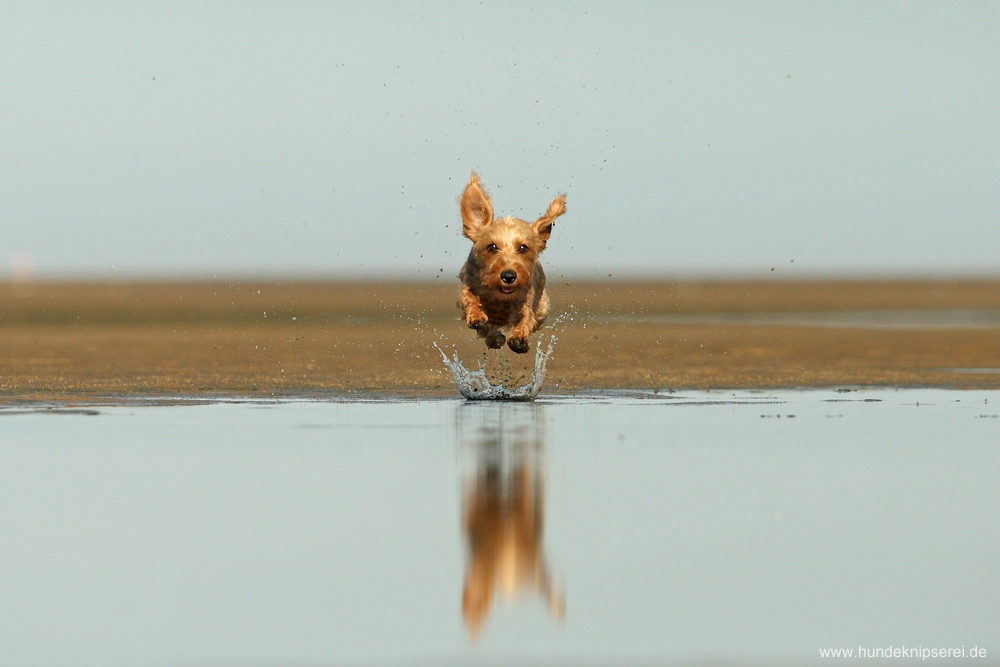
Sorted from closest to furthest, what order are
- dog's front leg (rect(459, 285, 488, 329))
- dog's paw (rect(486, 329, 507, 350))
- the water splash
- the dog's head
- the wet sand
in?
the dog's head → dog's front leg (rect(459, 285, 488, 329)) → dog's paw (rect(486, 329, 507, 350)) → the water splash → the wet sand

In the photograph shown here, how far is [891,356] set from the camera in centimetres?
2506

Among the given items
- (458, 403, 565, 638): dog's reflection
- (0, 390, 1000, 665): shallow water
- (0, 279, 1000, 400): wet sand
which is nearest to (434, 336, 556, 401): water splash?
(0, 279, 1000, 400): wet sand

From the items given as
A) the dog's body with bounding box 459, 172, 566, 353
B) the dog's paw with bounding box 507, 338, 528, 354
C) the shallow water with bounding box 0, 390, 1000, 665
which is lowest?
the shallow water with bounding box 0, 390, 1000, 665

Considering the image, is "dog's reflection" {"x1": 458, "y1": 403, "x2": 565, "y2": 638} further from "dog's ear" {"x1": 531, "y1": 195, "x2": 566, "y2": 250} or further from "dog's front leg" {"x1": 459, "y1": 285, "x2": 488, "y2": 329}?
"dog's ear" {"x1": 531, "y1": 195, "x2": 566, "y2": 250}

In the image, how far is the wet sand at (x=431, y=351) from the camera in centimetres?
Result: 1944

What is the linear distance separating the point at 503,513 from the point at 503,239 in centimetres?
641

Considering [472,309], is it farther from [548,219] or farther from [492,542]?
[492,542]

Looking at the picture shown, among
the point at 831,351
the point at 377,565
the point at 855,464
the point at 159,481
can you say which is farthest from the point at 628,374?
the point at 377,565

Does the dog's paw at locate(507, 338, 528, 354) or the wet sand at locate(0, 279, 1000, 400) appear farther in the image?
the wet sand at locate(0, 279, 1000, 400)

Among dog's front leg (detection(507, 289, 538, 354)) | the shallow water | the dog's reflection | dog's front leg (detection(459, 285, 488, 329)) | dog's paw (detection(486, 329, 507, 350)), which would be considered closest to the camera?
the shallow water

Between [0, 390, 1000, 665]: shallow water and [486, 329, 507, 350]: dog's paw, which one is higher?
[486, 329, 507, 350]: dog's paw

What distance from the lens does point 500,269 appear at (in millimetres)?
14836

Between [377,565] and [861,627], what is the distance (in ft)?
7.61

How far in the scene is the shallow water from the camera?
6336 millimetres
